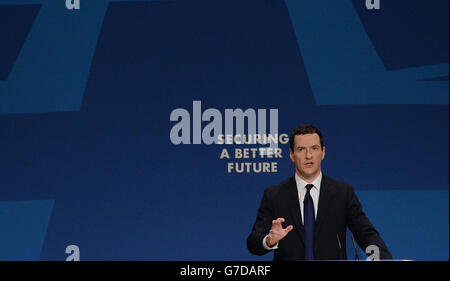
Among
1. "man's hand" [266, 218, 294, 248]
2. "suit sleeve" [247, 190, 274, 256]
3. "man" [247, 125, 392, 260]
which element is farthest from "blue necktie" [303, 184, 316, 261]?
"man's hand" [266, 218, 294, 248]

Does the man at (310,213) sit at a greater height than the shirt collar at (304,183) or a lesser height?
lesser

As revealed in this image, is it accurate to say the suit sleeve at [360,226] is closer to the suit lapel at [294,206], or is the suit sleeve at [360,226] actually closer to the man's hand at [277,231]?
the suit lapel at [294,206]

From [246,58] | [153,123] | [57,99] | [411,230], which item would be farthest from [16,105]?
[411,230]

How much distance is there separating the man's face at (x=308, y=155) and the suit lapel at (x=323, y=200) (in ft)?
0.23

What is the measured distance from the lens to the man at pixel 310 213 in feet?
8.95

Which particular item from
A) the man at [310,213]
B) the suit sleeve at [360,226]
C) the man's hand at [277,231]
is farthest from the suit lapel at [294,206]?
the man's hand at [277,231]

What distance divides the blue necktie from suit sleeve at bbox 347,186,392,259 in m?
0.17

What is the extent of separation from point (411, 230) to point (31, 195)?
2.37 metres

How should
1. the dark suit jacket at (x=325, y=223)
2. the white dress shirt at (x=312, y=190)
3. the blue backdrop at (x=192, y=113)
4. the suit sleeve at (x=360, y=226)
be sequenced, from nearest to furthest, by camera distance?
the suit sleeve at (x=360, y=226)
the dark suit jacket at (x=325, y=223)
the white dress shirt at (x=312, y=190)
the blue backdrop at (x=192, y=113)

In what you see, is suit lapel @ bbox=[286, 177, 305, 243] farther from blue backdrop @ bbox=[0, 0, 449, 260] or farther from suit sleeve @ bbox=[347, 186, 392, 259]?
blue backdrop @ bbox=[0, 0, 449, 260]

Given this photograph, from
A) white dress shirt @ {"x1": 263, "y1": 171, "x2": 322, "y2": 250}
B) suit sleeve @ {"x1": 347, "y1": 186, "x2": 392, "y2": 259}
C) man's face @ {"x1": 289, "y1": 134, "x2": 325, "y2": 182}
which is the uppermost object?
man's face @ {"x1": 289, "y1": 134, "x2": 325, "y2": 182}

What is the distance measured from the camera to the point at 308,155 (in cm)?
286

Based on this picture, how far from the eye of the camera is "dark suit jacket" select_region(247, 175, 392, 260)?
8.92 ft
